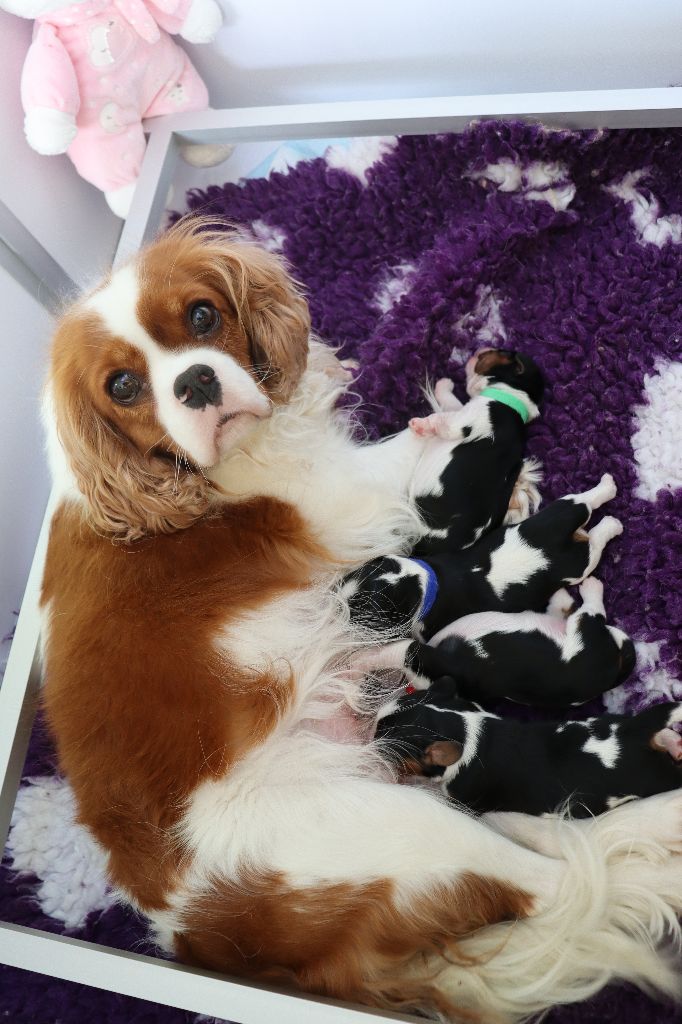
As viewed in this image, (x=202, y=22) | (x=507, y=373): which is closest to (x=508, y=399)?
(x=507, y=373)

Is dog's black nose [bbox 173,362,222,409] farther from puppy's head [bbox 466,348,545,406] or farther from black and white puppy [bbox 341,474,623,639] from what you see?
puppy's head [bbox 466,348,545,406]

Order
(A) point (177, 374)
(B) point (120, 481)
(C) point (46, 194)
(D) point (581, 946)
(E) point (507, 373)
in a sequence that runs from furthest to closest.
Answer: (C) point (46, 194)
(E) point (507, 373)
(B) point (120, 481)
(A) point (177, 374)
(D) point (581, 946)

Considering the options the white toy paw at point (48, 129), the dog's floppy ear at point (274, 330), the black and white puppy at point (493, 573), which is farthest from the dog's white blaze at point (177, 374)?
the white toy paw at point (48, 129)

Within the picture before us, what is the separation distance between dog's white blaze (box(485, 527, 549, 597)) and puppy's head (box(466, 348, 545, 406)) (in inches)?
15.4

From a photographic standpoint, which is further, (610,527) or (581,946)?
(610,527)

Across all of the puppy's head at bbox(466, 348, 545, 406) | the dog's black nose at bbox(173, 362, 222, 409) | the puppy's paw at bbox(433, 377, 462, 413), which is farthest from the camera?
the puppy's paw at bbox(433, 377, 462, 413)

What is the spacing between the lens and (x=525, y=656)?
180 centimetres

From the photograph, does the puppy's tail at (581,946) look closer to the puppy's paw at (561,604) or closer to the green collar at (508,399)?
the puppy's paw at (561,604)

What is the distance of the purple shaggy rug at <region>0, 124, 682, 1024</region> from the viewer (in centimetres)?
194

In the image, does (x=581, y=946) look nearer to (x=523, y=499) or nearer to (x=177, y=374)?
(x=523, y=499)

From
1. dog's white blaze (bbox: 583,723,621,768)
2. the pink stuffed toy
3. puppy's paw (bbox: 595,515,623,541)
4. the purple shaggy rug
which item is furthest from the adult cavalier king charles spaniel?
the pink stuffed toy

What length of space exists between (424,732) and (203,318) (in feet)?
3.03

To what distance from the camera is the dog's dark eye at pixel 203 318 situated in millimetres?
1700

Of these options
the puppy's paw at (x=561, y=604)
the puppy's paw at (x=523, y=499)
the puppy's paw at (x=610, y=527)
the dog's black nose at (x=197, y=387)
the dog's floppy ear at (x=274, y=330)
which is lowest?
the puppy's paw at (x=561, y=604)
